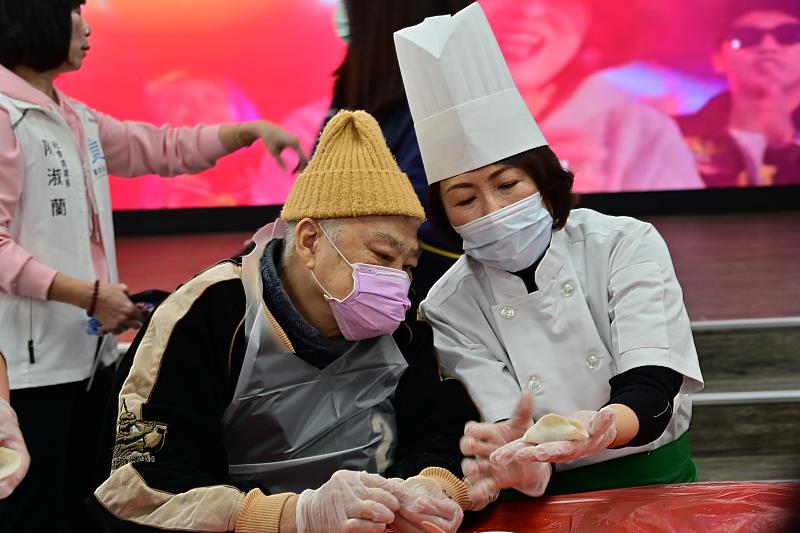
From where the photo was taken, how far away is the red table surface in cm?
137

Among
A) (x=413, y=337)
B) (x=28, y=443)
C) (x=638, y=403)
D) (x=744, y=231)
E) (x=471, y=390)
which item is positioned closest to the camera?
(x=638, y=403)

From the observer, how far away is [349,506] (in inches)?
51.4

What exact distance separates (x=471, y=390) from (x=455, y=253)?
0.63 m

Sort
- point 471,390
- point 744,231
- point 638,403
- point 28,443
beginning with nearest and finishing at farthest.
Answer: point 638,403, point 471,390, point 28,443, point 744,231

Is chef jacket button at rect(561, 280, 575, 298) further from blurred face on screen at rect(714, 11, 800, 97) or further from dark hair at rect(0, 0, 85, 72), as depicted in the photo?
blurred face on screen at rect(714, 11, 800, 97)

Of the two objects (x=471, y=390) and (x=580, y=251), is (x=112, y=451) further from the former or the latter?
(x=580, y=251)

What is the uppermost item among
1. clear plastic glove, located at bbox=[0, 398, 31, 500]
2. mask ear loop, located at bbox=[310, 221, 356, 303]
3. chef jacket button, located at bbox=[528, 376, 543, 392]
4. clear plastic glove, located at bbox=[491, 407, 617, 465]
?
mask ear loop, located at bbox=[310, 221, 356, 303]

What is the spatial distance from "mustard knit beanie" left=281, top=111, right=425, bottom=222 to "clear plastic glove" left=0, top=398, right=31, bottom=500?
55 cm

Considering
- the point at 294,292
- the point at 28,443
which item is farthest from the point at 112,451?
the point at 28,443

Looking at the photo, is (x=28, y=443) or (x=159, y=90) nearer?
(x=28, y=443)

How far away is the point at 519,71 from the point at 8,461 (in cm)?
493

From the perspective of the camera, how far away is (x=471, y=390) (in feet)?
5.28

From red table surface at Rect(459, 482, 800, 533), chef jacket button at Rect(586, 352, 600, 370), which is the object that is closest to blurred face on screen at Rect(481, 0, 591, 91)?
chef jacket button at Rect(586, 352, 600, 370)

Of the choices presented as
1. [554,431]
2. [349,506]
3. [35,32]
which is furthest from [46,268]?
[554,431]
